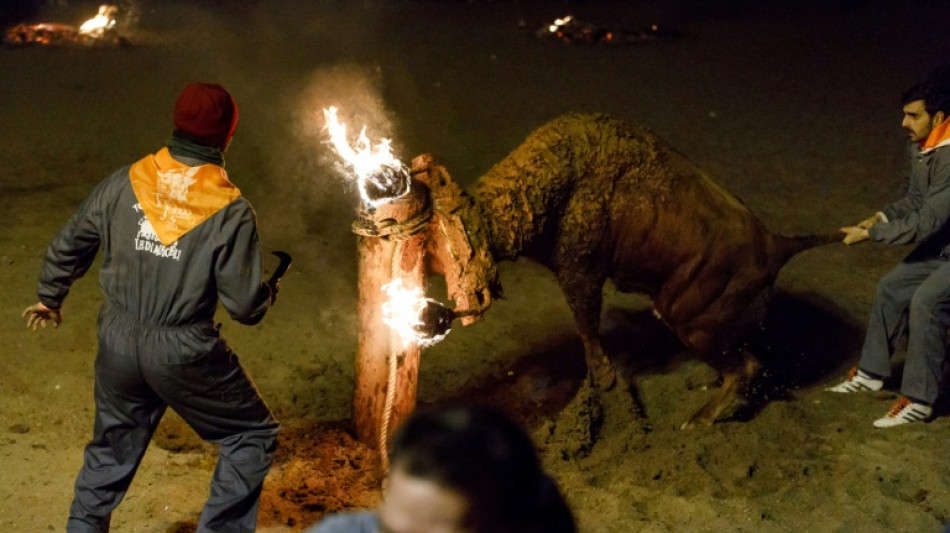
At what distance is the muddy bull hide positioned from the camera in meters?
5.04

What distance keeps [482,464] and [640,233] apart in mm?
3984

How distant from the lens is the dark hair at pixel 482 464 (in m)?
1.54

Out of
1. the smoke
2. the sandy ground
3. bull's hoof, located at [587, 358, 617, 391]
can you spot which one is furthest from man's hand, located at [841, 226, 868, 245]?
the smoke

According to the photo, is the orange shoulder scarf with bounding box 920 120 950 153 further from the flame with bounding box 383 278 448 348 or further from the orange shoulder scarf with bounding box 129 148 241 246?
the orange shoulder scarf with bounding box 129 148 241 246

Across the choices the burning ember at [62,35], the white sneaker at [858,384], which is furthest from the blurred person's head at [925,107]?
the burning ember at [62,35]

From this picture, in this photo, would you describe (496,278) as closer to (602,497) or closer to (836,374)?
(602,497)

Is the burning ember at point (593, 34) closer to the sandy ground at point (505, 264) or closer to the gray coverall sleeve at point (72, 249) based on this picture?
the sandy ground at point (505, 264)

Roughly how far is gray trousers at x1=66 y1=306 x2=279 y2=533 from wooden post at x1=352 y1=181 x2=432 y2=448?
0.93 meters

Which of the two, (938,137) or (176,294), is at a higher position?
(938,137)

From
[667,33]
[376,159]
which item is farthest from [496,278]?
[667,33]

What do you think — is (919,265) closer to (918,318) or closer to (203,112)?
(918,318)

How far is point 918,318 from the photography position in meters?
5.16

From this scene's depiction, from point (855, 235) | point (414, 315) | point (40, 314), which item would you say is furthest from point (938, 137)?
point (40, 314)

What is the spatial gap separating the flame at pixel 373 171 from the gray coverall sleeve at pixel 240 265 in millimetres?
796
